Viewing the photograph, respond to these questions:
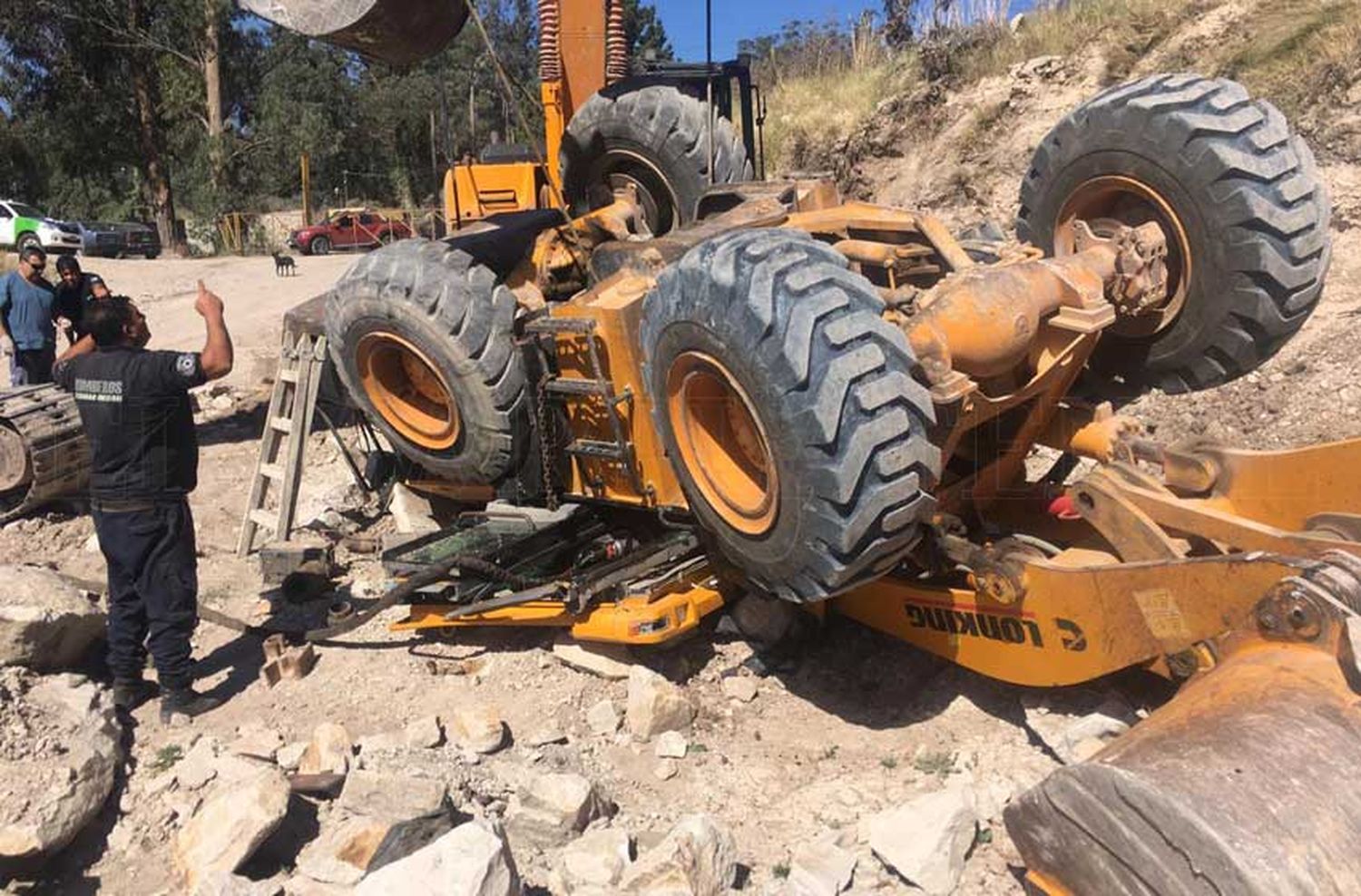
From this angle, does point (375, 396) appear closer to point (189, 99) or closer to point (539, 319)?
point (539, 319)

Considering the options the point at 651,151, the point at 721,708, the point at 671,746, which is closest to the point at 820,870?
the point at 671,746

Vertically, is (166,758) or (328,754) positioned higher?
(328,754)

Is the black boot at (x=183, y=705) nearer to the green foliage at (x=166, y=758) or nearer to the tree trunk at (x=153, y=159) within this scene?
the green foliage at (x=166, y=758)

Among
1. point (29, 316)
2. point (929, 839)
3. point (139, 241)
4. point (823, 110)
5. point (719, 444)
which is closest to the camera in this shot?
point (929, 839)

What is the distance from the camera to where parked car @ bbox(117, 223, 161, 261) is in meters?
28.7

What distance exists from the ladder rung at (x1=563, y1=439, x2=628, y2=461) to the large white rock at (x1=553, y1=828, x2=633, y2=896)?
1.51 m

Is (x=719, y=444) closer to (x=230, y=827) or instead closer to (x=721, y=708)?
(x=721, y=708)

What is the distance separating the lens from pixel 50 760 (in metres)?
3.84

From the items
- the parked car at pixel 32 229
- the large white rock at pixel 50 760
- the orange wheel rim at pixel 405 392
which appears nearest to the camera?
the large white rock at pixel 50 760

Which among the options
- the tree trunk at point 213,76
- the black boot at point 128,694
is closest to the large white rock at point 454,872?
the black boot at point 128,694

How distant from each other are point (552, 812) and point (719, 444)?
1.34 meters

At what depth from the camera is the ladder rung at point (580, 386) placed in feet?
14.3

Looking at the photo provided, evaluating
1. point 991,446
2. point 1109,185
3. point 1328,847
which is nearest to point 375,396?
point 991,446

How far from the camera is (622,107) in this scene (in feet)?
20.4
